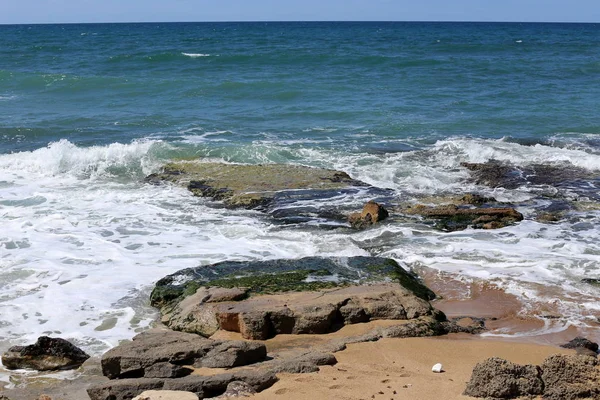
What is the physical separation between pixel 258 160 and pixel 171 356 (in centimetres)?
1097

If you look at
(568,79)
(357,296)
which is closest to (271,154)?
(357,296)

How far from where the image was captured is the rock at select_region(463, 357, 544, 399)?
584cm

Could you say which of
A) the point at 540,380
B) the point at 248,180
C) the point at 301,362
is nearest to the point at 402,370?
the point at 301,362

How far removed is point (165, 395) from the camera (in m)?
5.43

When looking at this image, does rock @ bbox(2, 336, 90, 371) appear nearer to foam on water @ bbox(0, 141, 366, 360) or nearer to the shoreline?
the shoreline

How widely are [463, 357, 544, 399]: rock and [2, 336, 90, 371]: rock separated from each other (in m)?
3.55

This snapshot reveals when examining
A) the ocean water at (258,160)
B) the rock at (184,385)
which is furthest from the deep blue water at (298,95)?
the rock at (184,385)

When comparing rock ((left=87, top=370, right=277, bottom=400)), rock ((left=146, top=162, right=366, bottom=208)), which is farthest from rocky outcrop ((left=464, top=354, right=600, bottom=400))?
rock ((left=146, top=162, right=366, bottom=208))

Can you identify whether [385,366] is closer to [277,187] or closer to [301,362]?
[301,362]

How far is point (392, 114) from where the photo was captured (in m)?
22.8

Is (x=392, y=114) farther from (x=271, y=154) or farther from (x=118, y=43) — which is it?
(x=118, y=43)

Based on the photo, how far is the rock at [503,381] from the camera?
5836mm

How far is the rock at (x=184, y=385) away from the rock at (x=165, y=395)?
0.35 meters

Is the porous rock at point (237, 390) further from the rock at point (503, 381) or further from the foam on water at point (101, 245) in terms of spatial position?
the foam on water at point (101, 245)
